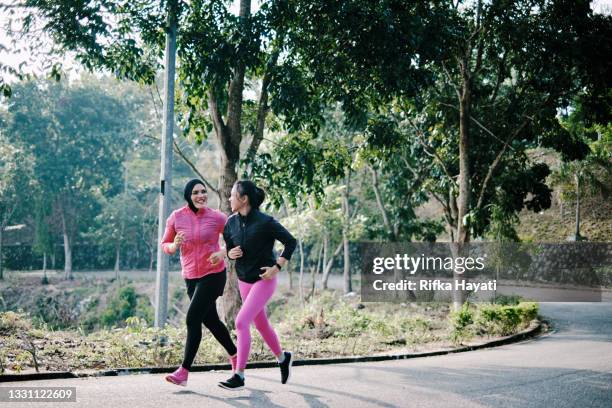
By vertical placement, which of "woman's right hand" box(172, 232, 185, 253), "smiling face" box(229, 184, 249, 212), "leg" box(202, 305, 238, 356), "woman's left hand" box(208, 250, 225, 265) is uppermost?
"smiling face" box(229, 184, 249, 212)

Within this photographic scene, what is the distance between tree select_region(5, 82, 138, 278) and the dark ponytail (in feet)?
116

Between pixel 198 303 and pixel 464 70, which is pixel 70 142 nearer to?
pixel 464 70

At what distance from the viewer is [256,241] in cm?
597

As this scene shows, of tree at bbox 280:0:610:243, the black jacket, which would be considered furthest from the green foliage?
the black jacket

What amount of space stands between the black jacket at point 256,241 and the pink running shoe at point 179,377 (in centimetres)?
111

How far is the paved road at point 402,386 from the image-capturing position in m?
5.71

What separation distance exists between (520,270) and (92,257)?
29178 mm

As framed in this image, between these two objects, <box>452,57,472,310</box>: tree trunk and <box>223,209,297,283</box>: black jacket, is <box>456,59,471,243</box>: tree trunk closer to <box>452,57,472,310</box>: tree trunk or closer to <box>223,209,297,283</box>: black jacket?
<box>452,57,472,310</box>: tree trunk

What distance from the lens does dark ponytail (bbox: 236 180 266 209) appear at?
5.95 m

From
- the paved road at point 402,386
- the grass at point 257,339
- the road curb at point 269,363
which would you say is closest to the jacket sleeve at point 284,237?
the paved road at point 402,386

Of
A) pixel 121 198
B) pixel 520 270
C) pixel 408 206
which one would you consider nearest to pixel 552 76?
pixel 408 206

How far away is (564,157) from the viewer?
15.9 metres

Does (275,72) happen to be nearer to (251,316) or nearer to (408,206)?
(251,316)

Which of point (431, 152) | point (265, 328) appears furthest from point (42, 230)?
point (265, 328)
